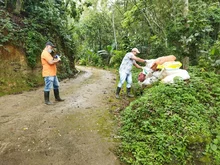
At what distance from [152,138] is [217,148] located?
1452 mm

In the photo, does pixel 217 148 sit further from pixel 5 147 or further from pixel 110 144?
pixel 5 147

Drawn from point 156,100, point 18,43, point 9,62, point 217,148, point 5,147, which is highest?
point 18,43

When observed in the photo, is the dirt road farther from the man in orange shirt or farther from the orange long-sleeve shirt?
the orange long-sleeve shirt

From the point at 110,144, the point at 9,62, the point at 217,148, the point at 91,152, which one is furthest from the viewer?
the point at 9,62

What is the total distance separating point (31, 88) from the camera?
8.56 m

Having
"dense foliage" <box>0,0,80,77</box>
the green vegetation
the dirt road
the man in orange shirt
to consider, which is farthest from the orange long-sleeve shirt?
"dense foliage" <box>0,0,80,77</box>

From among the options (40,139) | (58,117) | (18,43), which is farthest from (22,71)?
(40,139)

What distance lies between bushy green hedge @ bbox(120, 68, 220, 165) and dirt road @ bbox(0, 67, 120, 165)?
0.48 meters

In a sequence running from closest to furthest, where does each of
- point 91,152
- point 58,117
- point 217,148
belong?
point 91,152
point 217,148
point 58,117

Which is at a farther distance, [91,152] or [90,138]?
[90,138]

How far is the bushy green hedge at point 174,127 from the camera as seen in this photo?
3967 mm

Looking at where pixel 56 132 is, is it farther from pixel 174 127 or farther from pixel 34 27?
pixel 34 27

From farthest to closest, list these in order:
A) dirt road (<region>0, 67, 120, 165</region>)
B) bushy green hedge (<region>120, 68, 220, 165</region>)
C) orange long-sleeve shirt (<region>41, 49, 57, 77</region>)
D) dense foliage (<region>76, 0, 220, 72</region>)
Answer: dense foliage (<region>76, 0, 220, 72</region>) → orange long-sleeve shirt (<region>41, 49, 57, 77</region>) → bushy green hedge (<region>120, 68, 220, 165</region>) → dirt road (<region>0, 67, 120, 165</region>)

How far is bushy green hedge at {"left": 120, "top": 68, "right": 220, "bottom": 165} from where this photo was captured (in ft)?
13.0
